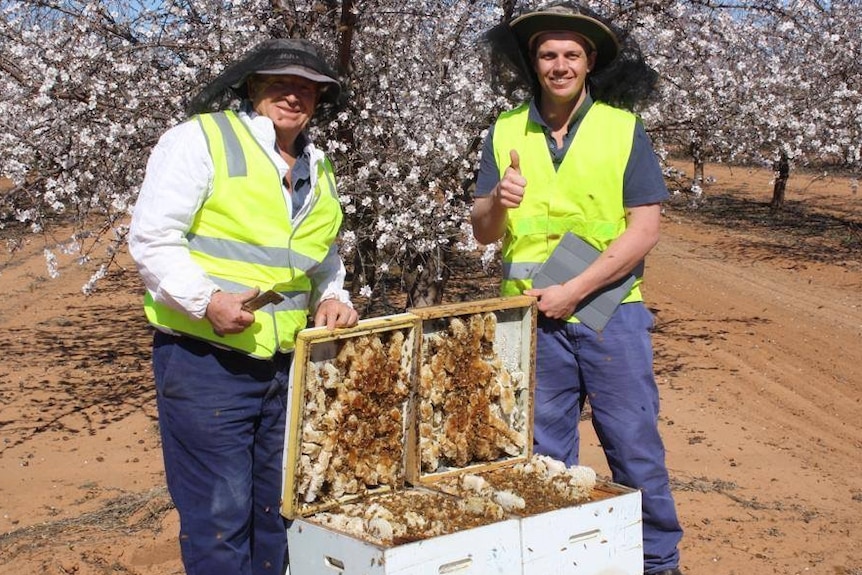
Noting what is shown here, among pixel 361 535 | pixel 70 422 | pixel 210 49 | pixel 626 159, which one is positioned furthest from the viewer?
pixel 70 422

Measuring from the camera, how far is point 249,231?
3215mm

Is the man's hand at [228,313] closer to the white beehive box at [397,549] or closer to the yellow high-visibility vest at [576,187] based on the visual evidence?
the white beehive box at [397,549]

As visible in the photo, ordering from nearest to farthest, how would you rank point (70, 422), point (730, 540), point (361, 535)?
point (361, 535) → point (730, 540) → point (70, 422)

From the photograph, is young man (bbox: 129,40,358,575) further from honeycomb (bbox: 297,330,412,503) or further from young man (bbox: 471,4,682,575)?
young man (bbox: 471,4,682,575)

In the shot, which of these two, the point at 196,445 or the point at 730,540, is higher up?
the point at 196,445

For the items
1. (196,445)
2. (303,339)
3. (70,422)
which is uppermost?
(303,339)

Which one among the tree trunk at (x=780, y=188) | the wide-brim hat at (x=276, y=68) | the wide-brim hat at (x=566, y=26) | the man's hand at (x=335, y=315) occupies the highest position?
the wide-brim hat at (x=566, y=26)

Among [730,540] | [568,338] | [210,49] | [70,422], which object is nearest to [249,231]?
[568,338]

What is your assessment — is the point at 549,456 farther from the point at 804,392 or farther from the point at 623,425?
the point at 804,392

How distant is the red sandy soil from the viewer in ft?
16.5

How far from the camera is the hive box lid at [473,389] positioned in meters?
3.65

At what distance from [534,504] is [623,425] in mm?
500

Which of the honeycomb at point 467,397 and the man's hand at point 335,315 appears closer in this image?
the man's hand at point 335,315

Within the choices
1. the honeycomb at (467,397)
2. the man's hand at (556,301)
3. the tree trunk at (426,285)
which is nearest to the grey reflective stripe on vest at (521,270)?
the man's hand at (556,301)
